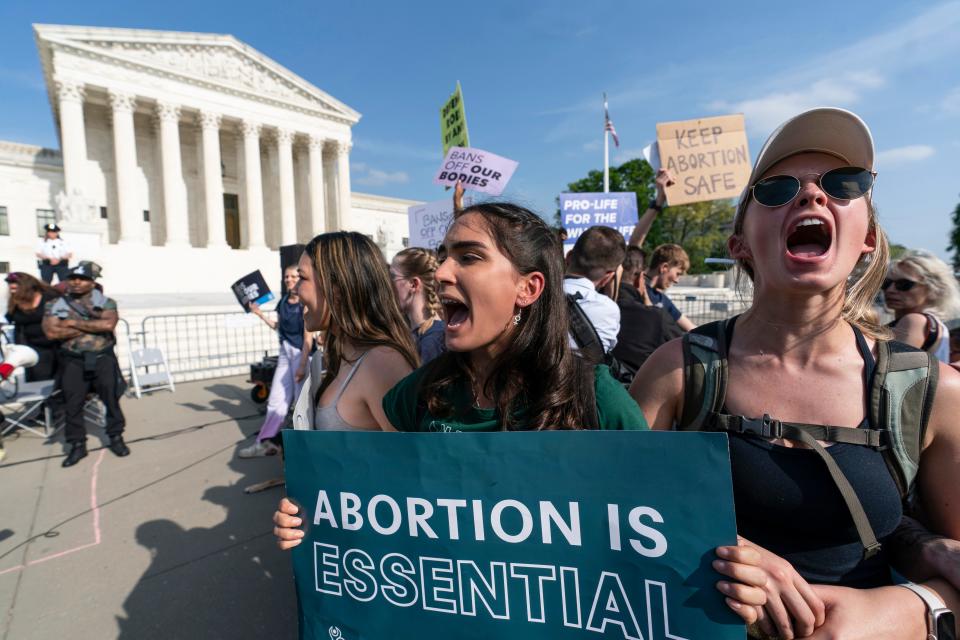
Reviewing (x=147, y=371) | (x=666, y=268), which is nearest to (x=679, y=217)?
(x=666, y=268)

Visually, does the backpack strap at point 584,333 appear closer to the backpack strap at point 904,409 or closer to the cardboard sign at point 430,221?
the backpack strap at point 904,409

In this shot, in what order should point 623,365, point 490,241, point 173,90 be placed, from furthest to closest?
point 173,90 → point 623,365 → point 490,241

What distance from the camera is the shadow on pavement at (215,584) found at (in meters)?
2.65

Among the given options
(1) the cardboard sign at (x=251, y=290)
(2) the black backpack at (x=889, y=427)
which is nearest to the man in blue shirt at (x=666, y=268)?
(2) the black backpack at (x=889, y=427)

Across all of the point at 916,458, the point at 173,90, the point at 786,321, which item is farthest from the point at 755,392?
the point at 173,90

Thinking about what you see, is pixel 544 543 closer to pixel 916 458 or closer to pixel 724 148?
pixel 916 458

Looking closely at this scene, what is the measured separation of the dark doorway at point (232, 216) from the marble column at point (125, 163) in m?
8.12

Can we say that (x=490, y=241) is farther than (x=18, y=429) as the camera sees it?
No

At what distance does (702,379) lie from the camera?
1313 millimetres

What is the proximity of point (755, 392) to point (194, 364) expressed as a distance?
10755 mm

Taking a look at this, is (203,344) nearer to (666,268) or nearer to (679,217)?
(666,268)

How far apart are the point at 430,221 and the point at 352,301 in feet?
15.1

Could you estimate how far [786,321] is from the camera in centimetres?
129

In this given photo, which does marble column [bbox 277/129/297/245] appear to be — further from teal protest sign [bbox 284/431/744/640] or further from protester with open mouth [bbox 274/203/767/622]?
teal protest sign [bbox 284/431/744/640]
